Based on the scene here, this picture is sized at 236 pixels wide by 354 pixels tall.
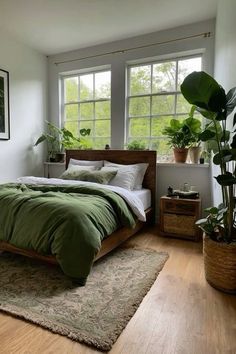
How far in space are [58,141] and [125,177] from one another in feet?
6.15

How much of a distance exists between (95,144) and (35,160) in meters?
1.14

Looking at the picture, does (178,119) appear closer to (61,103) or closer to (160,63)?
(160,63)

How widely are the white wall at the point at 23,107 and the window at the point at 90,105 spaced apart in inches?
17.9

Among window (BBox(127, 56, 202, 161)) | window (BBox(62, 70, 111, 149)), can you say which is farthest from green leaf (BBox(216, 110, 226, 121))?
window (BBox(62, 70, 111, 149))

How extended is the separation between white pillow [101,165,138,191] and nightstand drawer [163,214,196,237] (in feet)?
2.03

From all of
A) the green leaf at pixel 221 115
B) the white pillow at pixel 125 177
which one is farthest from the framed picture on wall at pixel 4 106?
the green leaf at pixel 221 115

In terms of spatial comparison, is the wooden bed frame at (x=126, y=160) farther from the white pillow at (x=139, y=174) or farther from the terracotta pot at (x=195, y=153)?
the terracotta pot at (x=195, y=153)

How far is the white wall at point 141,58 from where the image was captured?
3.43 metres

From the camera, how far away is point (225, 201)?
193 cm

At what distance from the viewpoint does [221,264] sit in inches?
73.9

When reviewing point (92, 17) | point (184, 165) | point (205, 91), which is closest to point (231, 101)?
point (205, 91)

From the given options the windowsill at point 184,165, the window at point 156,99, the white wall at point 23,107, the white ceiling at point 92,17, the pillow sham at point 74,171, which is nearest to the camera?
the white ceiling at point 92,17

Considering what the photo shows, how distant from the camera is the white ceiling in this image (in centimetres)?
296

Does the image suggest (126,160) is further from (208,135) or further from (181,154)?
(208,135)
